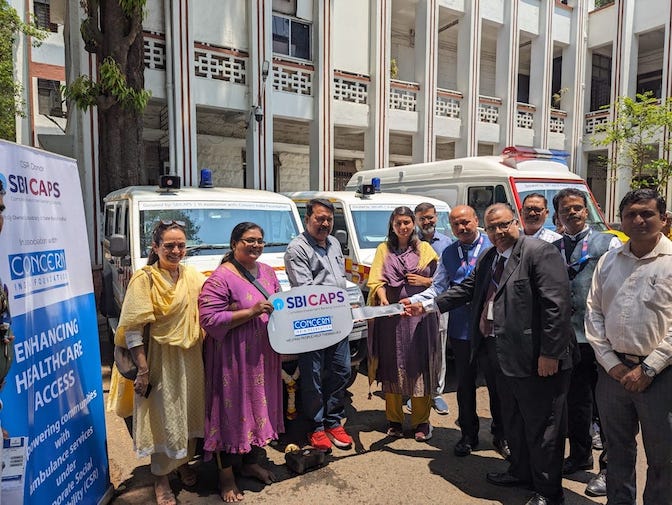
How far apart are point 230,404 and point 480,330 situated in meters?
1.72

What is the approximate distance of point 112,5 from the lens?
693cm

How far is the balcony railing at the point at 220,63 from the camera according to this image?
9734 millimetres

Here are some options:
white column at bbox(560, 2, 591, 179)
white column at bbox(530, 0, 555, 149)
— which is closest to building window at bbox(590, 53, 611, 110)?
white column at bbox(560, 2, 591, 179)

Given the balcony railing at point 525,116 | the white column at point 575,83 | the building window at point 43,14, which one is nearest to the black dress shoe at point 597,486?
the balcony railing at point 525,116

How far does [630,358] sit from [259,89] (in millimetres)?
9263

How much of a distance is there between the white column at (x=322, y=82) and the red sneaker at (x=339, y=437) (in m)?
7.96

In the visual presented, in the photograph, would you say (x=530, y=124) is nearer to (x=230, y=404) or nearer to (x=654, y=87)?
(x=654, y=87)

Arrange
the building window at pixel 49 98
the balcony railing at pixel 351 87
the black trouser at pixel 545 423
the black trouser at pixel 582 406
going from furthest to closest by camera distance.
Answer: the building window at pixel 49 98
the balcony railing at pixel 351 87
the black trouser at pixel 582 406
the black trouser at pixel 545 423

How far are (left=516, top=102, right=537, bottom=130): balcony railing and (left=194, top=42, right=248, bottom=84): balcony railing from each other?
27.7ft

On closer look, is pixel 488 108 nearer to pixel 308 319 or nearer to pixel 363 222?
pixel 363 222

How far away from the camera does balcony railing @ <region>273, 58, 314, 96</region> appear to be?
10672mm

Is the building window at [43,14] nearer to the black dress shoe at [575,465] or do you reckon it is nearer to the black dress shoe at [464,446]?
the black dress shoe at [464,446]

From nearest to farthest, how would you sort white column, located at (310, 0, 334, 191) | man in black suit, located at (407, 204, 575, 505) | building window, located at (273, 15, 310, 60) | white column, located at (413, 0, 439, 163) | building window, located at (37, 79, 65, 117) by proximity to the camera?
man in black suit, located at (407, 204, 575, 505) < building window, located at (273, 15, 310, 60) < white column, located at (310, 0, 334, 191) < white column, located at (413, 0, 439, 163) < building window, located at (37, 79, 65, 117)

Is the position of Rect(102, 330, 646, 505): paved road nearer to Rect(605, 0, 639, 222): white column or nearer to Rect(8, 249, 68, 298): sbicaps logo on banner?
Rect(8, 249, 68, 298): sbicaps logo on banner
